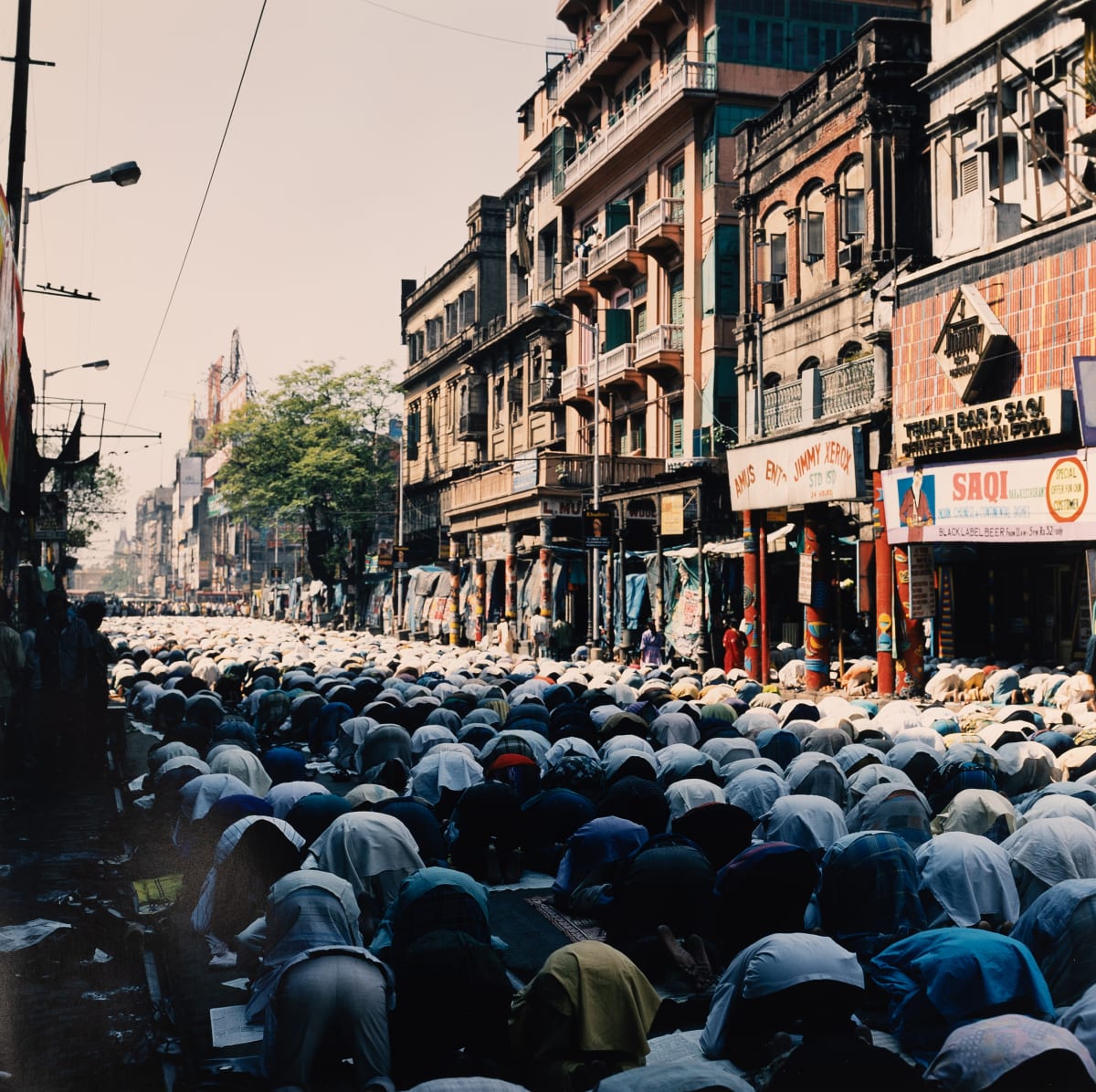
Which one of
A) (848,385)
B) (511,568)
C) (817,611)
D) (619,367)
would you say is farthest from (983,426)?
(511,568)

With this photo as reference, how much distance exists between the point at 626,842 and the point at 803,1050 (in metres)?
4.91

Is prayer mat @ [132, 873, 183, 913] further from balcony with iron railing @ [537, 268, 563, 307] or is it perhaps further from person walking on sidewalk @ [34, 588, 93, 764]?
balcony with iron railing @ [537, 268, 563, 307]

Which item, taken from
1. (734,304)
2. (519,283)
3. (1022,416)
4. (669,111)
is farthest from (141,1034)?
(519,283)

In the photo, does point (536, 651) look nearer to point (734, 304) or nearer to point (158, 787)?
point (734, 304)

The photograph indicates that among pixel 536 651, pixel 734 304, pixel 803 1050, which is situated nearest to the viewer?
pixel 803 1050

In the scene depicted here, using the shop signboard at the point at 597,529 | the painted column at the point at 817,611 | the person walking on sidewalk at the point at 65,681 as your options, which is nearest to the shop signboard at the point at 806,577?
the painted column at the point at 817,611

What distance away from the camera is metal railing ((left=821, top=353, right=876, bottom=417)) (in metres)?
26.2

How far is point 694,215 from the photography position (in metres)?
36.4

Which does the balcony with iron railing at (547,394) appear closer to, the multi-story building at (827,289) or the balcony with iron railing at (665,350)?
the balcony with iron railing at (665,350)

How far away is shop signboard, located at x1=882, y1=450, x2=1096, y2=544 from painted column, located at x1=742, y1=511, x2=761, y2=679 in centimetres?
544

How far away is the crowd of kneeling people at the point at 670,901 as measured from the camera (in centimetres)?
667

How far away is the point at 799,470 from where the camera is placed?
2559cm

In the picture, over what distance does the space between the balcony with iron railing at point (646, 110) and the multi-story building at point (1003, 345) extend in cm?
1130

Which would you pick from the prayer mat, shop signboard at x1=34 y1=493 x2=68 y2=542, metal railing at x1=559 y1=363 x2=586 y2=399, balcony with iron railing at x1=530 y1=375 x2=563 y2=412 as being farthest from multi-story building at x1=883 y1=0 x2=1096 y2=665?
balcony with iron railing at x1=530 y1=375 x2=563 y2=412
